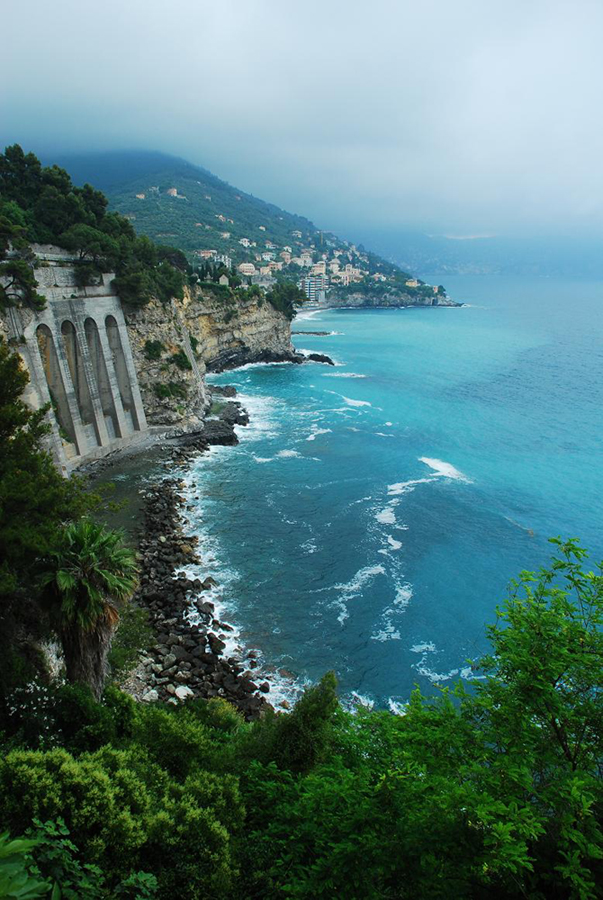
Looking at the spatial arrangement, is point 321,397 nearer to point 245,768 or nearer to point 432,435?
point 432,435

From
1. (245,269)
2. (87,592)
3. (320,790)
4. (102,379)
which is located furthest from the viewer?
(245,269)

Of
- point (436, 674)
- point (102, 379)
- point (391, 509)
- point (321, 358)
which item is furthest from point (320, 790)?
point (321, 358)

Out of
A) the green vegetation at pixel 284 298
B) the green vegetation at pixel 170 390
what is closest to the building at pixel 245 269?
the green vegetation at pixel 284 298

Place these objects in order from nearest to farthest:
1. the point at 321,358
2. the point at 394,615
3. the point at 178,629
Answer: the point at 178,629
the point at 394,615
the point at 321,358

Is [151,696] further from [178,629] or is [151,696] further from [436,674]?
[436,674]

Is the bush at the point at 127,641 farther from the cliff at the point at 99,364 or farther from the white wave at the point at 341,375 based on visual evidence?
the white wave at the point at 341,375

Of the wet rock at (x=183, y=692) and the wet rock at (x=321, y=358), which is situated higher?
the wet rock at (x=321, y=358)

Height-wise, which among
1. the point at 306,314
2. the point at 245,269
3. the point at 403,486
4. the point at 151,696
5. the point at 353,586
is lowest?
the point at 353,586
